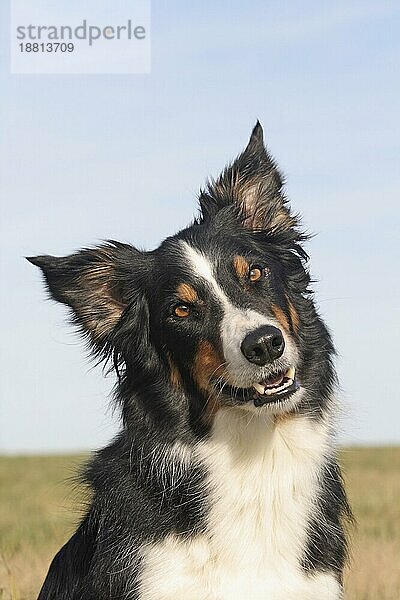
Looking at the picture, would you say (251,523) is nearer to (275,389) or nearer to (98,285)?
(275,389)

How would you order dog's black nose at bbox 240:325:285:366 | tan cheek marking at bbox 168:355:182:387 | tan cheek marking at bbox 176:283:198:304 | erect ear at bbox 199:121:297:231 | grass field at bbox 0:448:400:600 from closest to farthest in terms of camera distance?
dog's black nose at bbox 240:325:285:366, tan cheek marking at bbox 176:283:198:304, tan cheek marking at bbox 168:355:182:387, erect ear at bbox 199:121:297:231, grass field at bbox 0:448:400:600

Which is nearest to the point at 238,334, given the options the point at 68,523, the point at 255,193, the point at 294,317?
the point at 294,317

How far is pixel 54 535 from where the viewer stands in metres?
12.8

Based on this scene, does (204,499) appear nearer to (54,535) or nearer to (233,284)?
(233,284)

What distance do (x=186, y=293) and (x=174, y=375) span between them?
55 centimetres

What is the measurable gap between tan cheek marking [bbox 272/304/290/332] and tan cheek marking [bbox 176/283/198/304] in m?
0.50

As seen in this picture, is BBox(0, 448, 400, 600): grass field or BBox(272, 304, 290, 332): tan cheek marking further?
BBox(0, 448, 400, 600): grass field

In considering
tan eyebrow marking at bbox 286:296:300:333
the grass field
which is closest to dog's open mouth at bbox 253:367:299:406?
tan eyebrow marking at bbox 286:296:300:333

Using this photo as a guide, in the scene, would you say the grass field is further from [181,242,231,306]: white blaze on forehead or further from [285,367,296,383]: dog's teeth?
[181,242,231,306]: white blaze on forehead

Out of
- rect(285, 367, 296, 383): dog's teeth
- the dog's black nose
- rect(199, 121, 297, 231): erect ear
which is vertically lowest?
rect(285, 367, 296, 383): dog's teeth

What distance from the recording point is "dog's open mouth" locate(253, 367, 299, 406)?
6371mm

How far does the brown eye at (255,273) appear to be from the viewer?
22.0 ft

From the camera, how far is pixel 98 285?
23.4 feet

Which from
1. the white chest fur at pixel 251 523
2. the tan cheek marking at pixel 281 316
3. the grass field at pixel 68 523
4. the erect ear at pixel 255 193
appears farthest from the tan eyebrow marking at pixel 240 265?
the grass field at pixel 68 523
